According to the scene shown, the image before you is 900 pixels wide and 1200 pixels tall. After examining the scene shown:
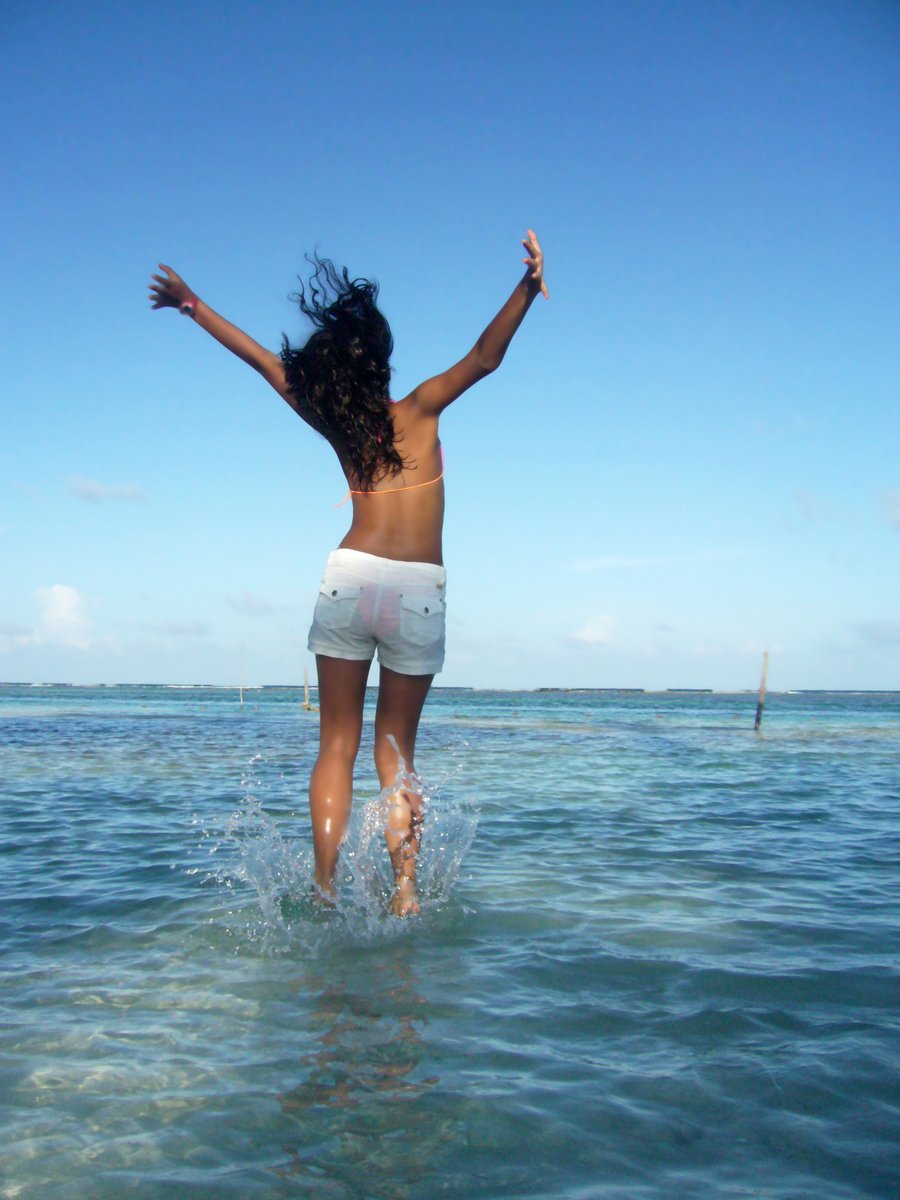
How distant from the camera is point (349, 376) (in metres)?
3.87

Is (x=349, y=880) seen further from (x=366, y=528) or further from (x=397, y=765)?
(x=366, y=528)

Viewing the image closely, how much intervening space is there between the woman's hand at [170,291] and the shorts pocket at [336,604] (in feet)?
4.81

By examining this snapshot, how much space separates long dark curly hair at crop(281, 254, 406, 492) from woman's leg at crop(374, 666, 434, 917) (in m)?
0.89

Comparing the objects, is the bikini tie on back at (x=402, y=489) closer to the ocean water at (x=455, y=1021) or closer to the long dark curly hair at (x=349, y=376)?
the long dark curly hair at (x=349, y=376)

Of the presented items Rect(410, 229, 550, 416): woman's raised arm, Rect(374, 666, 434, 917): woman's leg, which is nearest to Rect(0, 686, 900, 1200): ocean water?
Rect(374, 666, 434, 917): woman's leg

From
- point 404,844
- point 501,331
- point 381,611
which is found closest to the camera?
point 501,331

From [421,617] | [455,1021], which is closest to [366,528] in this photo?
[421,617]

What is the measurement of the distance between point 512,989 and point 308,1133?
1173 millimetres

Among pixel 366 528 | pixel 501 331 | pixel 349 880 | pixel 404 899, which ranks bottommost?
pixel 349 880

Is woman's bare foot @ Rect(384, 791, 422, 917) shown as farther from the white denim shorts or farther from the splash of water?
the white denim shorts

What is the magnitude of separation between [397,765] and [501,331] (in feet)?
6.33

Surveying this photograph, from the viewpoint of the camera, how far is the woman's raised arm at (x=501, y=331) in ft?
11.6

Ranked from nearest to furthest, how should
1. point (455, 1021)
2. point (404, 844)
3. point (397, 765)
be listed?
1. point (455, 1021)
2. point (404, 844)
3. point (397, 765)

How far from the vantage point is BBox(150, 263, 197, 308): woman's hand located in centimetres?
408
